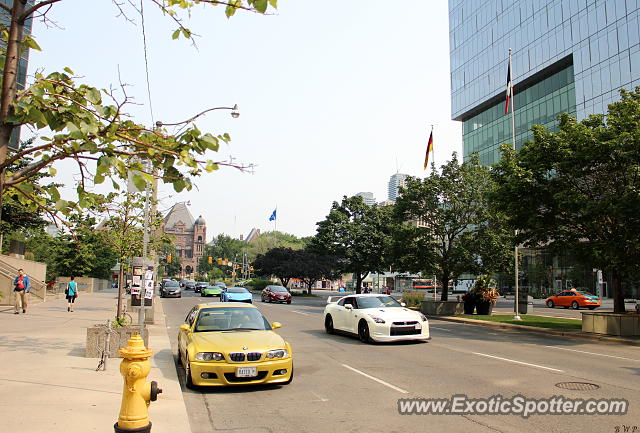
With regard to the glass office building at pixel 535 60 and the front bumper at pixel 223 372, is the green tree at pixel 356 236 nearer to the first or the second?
the glass office building at pixel 535 60

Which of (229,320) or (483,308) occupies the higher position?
(229,320)

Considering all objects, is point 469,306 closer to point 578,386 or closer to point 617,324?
point 617,324

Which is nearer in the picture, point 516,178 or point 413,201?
point 516,178

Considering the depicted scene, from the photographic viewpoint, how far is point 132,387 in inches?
174

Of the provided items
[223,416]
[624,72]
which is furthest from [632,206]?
[624,72]

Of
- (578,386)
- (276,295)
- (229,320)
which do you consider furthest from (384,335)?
(276,295)

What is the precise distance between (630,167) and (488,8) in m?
57.2

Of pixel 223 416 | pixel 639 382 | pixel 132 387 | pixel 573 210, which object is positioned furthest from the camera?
pixel 573 210

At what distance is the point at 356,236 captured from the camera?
51469mm

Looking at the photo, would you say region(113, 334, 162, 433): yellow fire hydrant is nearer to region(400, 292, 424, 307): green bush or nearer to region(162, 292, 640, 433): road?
region(162, 292, 640, 433): road

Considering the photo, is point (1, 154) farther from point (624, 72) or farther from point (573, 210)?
point (624, 72)

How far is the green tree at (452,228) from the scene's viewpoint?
29531 millimetres

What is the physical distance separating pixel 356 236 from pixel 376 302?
35.4 metres

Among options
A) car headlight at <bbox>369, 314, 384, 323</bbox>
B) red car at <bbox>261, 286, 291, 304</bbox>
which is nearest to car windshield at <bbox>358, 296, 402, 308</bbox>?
car headlight at <bbox>369, 314, 384, 323</bbox>
